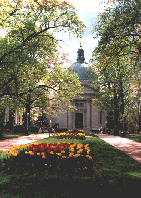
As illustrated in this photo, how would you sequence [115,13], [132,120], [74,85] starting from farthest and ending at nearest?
[132,120]
[74,85]
[115,13]

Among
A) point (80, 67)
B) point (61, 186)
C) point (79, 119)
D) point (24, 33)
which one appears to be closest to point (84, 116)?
point (79, 119)

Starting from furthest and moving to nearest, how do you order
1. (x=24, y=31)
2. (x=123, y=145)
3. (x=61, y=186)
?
(x=24, y=31) → (x=123, y=145) → (x=61, y=186)

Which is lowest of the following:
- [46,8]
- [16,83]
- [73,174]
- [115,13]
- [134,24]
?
[73,174]

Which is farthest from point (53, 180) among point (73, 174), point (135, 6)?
point (135, 6)

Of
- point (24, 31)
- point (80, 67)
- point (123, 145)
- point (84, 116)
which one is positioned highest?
point (80, 67)

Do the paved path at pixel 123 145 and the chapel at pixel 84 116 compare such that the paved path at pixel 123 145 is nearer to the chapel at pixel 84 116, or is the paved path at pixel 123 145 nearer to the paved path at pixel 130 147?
the paved path at pixel 130 147

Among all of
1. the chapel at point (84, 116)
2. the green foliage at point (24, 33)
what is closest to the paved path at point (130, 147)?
the green foliage at point (24, 33)

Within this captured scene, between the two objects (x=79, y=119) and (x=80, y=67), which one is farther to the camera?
(x=80, y=67)

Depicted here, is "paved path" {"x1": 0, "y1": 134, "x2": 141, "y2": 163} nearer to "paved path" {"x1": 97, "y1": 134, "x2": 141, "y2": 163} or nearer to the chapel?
"paved path" {"x1": 97, "y1": 134, "x2": 141, "y2": 163}

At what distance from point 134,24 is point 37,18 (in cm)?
776

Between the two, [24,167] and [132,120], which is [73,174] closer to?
[24,167]

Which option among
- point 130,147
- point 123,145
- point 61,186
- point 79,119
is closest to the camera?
point 61,186

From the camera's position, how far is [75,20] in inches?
679

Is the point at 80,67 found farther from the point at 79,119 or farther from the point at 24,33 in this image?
the point at 24,33
